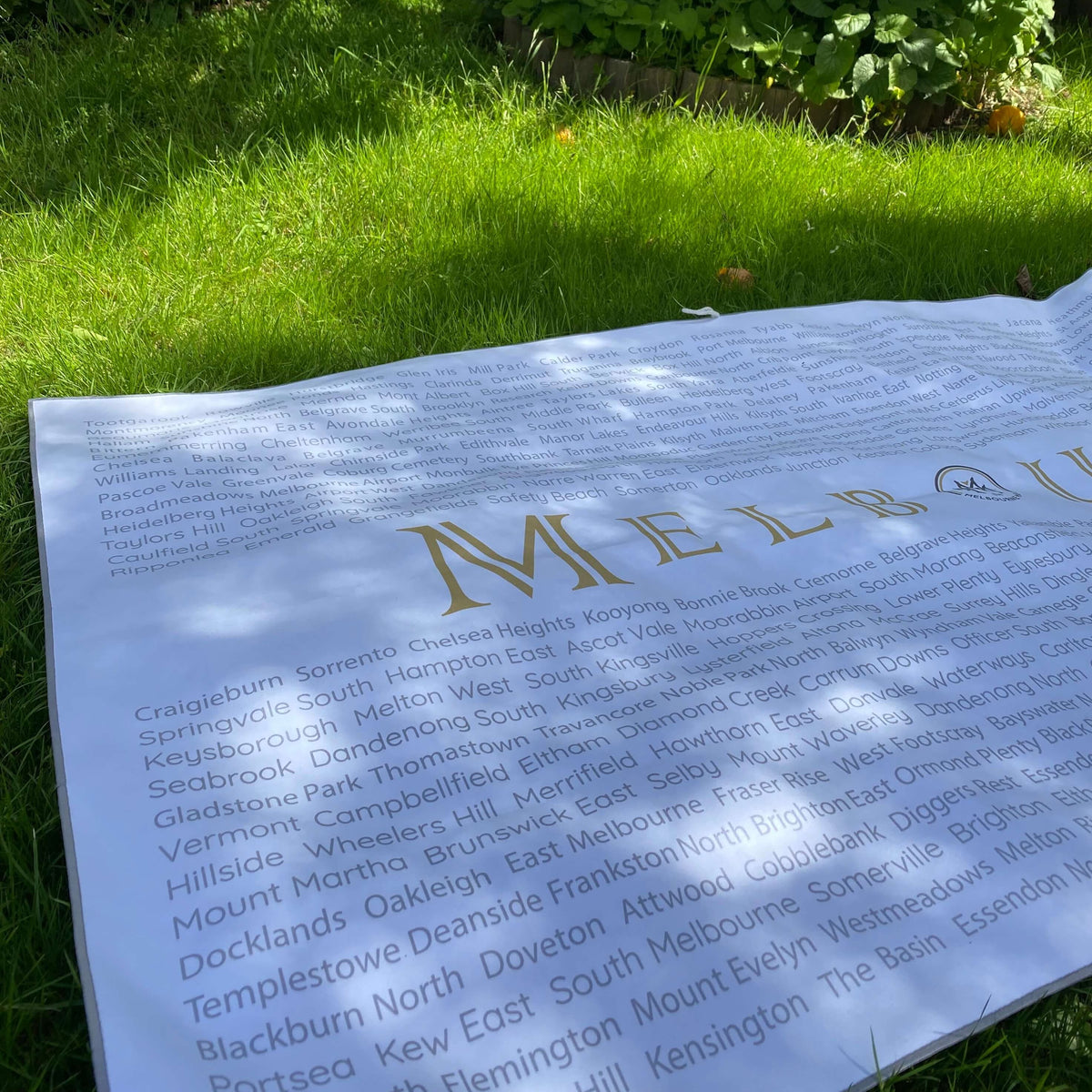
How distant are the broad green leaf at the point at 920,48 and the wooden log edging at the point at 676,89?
164mm

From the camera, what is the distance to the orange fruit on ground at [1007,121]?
3045mm

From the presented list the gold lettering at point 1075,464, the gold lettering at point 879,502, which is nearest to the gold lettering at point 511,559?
the gold lettering at point 879,502

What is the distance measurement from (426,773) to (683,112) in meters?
2.45

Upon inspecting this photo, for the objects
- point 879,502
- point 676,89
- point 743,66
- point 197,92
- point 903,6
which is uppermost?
point 903,6

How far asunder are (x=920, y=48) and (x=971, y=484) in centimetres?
203

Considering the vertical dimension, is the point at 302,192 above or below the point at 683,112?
below

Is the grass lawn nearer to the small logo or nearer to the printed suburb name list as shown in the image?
the printed suburb name list

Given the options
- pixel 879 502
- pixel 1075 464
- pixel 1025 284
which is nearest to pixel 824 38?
pixel 1025 284

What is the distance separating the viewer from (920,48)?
290 centimetres

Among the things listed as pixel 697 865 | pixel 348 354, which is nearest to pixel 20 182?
pixel 348 354

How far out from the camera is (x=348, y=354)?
1840mm

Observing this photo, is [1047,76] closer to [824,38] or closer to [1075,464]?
[824,38]

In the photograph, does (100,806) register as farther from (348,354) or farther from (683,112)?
(683,112)

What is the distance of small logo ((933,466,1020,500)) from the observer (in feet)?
4.69
